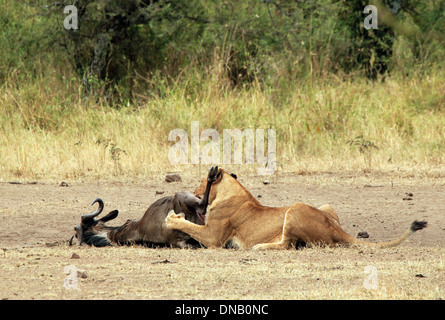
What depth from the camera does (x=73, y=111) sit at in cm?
1252

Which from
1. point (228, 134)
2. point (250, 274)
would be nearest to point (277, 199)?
point (228, 134)

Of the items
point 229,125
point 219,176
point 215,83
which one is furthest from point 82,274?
point 215,83

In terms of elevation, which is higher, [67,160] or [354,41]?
[354,41]

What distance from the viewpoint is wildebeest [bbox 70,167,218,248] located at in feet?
20.3

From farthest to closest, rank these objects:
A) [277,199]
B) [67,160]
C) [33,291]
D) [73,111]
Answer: [73,111] → [67,160] → [277,199] → [33,291]

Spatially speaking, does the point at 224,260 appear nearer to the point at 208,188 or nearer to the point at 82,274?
the point at 208,188

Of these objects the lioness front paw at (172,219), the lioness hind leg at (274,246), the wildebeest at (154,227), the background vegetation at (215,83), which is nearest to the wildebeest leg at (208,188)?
the wildebeest at (154,227)

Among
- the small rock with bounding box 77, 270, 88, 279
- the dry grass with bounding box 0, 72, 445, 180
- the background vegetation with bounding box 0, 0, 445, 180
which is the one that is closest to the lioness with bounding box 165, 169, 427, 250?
the small rock with bounding box 77, 270, 88, 279

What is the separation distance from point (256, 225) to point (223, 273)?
1151mm

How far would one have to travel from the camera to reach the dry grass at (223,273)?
4375 millimetres

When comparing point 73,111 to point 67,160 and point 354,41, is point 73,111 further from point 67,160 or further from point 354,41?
point 354,41

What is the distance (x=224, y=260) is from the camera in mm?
5500

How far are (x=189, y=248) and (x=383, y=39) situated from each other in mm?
10470

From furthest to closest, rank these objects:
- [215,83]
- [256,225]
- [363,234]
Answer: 1. [215,83]
2. [363,234]
3. [256,225]
